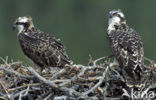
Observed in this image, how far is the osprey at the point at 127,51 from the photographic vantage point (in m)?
11.1

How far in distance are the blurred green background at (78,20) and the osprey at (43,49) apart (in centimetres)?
2709

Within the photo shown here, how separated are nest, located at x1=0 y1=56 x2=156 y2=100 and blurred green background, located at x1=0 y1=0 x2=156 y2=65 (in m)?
28.8

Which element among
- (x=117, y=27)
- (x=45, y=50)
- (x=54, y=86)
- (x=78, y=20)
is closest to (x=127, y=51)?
(x=117, y=27)

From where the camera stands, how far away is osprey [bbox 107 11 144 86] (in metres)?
11.1

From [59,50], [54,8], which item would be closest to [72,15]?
[54,8]

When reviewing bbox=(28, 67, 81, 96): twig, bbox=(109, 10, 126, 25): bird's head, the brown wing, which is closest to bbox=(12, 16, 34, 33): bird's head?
the brown wing

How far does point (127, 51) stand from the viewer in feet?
38.0

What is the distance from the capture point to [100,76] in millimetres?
11102

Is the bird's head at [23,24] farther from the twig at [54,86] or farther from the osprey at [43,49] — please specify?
the twig at [54,86]

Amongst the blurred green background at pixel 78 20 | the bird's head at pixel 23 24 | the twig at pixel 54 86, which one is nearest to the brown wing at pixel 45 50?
the bird's head at pixel 23 24

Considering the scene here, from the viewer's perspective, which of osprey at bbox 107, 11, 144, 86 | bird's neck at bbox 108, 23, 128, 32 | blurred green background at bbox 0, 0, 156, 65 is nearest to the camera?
osprey at bbox 107, 11, 144, 86

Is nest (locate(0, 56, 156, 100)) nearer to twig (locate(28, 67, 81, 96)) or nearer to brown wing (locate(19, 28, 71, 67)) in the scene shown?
twig (locate(28, 67, 81, 96))

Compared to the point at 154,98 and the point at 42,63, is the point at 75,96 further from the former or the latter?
the point at 42,63

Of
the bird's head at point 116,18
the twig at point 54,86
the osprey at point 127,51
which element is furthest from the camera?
the bird's head at point 116,18
